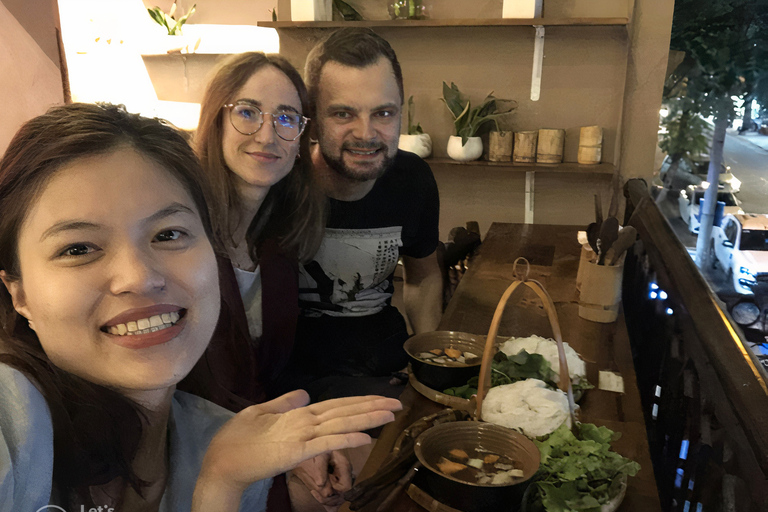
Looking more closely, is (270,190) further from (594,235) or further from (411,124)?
(411,124)

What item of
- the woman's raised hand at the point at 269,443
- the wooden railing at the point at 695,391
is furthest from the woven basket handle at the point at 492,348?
the woman's raised hand at the point at 269,443

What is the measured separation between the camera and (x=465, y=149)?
91.3 inches

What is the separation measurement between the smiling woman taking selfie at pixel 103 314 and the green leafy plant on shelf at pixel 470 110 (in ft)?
6.47

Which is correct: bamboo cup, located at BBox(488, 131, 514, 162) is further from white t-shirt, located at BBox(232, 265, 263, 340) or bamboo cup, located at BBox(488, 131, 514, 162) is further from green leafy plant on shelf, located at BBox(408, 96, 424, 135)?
white t-shirt, located at BBox(232, 265, 263, 340)

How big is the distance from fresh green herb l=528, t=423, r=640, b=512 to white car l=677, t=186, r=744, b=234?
1.67 meters

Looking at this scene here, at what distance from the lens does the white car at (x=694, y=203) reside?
2080 millimetres

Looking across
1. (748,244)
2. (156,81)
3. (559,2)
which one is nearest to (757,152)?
(748,244)

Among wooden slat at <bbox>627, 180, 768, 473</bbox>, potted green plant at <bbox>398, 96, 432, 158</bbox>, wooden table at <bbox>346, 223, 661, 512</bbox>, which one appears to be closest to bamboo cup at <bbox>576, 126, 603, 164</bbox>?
wooden table at <bbox>346, 223, 661, 512</bbox>

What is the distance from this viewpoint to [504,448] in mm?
714

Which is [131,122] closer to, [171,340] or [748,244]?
[171,340]

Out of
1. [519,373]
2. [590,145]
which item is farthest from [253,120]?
[590,145]

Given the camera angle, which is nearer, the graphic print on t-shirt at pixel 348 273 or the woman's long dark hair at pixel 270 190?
the woman's long dark hair at pixel 270 190

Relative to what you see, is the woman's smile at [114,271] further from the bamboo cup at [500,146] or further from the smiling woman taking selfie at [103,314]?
the bamboo cup at [500,146]

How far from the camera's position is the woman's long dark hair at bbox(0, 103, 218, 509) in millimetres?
379
